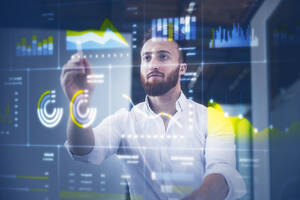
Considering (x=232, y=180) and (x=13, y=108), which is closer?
(x=232, y=180)

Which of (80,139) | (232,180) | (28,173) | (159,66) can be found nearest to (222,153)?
(232,180)

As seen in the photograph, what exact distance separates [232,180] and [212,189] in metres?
0.07

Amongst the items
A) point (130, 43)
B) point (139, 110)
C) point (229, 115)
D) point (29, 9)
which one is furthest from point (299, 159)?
point (29, 9)

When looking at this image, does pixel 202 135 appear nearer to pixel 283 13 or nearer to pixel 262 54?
pixel 262 54

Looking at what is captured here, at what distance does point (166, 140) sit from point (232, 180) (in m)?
0.24

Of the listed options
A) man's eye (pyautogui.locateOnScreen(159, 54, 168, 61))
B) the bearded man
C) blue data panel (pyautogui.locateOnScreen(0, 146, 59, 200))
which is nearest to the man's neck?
the bearded man

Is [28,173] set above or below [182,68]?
below

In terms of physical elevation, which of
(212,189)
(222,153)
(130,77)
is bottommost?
(212,189)

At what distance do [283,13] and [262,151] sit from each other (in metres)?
0.43

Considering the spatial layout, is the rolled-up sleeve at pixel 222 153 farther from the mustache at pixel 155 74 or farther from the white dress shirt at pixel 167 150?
the mustache at pixel 155 74

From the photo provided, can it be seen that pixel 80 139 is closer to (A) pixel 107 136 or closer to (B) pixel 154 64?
(A) pixel 107 136

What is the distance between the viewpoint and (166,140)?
954 mm

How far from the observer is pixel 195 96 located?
3.10 feet

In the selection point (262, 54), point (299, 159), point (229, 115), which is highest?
point (262, 54)
